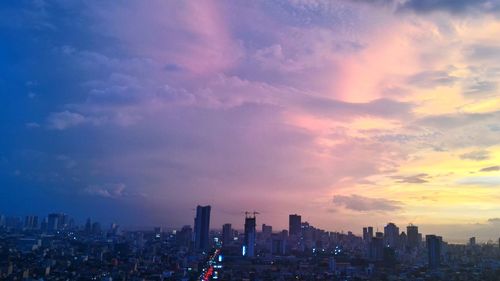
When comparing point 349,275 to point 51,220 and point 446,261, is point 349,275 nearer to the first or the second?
point 446,261

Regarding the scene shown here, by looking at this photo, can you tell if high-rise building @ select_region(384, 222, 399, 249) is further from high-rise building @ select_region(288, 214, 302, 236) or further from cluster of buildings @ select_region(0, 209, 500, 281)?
high-rise building @ select_region(288, 214, 302, 236)

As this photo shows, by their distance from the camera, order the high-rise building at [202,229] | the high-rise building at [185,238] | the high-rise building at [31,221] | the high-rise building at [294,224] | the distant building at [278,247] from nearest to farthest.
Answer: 1. the distant building at [278,247]
2. the high-rise building at [31,221]
3. the high-rise building at [202,229]
4. the high-rise building at [185,238]
5. the high-rise building at [294,224]

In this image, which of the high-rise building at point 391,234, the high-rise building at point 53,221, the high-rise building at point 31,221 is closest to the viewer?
the high-rise building at point 31,221

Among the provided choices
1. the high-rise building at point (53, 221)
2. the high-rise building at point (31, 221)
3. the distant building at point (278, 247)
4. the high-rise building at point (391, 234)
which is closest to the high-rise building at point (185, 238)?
the distant building at point (278, 247)

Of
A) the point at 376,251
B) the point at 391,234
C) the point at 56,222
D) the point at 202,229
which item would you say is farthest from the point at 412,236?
A: the point at 56,222

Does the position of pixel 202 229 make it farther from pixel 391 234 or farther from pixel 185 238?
pixel 391 234

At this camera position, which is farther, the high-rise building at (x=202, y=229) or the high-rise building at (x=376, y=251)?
the high-rise building at (x=202, y=229)

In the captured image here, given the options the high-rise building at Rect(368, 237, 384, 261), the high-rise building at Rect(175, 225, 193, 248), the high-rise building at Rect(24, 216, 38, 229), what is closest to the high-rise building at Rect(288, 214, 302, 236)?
the high-rise building at Rect(175, 225, 193, 248)

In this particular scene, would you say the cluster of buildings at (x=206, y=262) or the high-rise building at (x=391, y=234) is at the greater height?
Result: the high-rise building at (x=391, y=234)

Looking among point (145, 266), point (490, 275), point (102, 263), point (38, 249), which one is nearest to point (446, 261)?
point (490, 275)

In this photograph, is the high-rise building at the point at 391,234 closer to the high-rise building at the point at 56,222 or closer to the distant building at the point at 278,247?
the distant building at the point at 278,247

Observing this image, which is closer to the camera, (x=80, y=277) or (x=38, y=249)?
(x=80, y=277)
